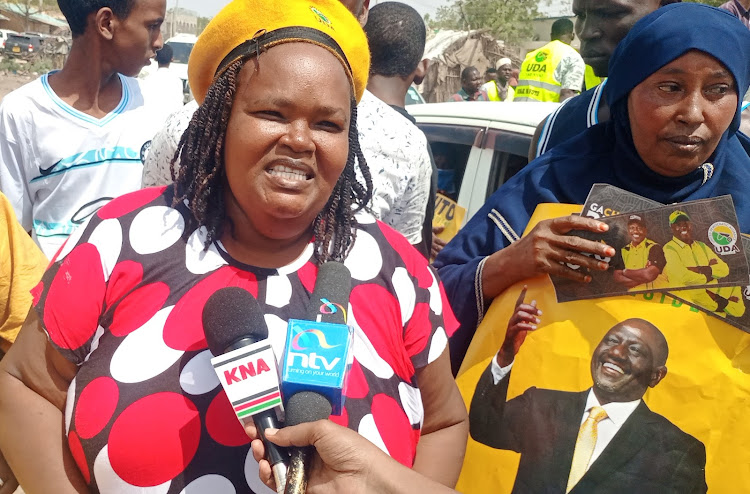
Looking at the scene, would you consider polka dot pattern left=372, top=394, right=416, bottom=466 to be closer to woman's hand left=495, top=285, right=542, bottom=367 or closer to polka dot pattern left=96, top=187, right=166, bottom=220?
woman's hand left=495, top=285, right=542, bottom=367

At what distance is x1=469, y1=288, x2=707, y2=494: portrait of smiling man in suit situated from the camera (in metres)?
1.78

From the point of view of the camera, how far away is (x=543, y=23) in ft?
109

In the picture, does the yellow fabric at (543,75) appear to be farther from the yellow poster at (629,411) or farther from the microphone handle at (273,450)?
the microphone handle at (273,450)

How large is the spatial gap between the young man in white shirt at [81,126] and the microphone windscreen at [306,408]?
1.84 metres

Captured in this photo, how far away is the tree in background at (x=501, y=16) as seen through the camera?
105ft

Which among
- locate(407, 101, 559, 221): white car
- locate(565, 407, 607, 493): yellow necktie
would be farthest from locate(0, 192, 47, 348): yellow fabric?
locate(407, 101, 559, 221): white car

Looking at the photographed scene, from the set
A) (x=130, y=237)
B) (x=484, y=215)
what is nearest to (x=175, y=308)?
(x=130, y=237)

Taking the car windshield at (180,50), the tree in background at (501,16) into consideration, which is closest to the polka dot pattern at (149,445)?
the car windshield at (180,50)

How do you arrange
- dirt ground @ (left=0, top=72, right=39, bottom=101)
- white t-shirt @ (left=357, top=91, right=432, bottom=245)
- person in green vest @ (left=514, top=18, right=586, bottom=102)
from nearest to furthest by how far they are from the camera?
white t-shirt @ (left=357, top=91, right=432, bottom=245) < person in green vest @ (left=514, top=18, right=586, bottom=102) < dirt ground @ (left=0, top=72, right=39, bottom=101)

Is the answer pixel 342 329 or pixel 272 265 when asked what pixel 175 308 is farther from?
pixel 342 329

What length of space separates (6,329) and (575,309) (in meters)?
1.72

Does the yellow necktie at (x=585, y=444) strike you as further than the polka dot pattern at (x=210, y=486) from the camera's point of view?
Yes

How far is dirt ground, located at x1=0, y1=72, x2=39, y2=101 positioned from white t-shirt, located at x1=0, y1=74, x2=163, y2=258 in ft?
81.8

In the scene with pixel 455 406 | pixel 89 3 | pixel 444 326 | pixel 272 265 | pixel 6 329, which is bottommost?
pixel 6 329
